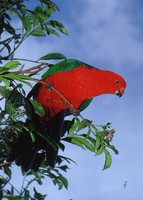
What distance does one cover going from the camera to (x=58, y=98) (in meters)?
2.52

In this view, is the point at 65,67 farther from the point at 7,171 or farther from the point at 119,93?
the point at 7,171

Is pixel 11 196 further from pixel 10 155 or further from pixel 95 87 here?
pixel 95 87

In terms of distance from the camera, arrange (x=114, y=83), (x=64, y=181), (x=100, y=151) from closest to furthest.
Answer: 1. (x=100, y=151)
2. (x=114, y=83)
3. (x=64, y=181)

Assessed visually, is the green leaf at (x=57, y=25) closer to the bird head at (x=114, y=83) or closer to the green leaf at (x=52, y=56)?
the green leaf at (x=52, y=56)

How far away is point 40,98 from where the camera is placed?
8.18 feet

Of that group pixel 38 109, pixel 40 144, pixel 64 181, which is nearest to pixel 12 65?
pixel 38 109

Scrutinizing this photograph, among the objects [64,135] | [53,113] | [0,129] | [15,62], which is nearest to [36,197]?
[64,135]

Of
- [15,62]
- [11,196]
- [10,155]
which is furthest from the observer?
[11,196]

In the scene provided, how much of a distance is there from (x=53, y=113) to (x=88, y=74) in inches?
13.5

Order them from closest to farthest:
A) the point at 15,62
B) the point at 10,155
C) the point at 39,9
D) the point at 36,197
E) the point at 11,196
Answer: the point at 15,62, the point at 10,155, the point at 39,9, the point at 11,196, the point at 36,197

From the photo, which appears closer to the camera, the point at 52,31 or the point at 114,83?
the point at 52,31

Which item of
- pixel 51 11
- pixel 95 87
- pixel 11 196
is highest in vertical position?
pixel 51 11

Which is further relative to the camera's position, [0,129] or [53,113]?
[53,113]

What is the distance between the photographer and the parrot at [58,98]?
2389mm
